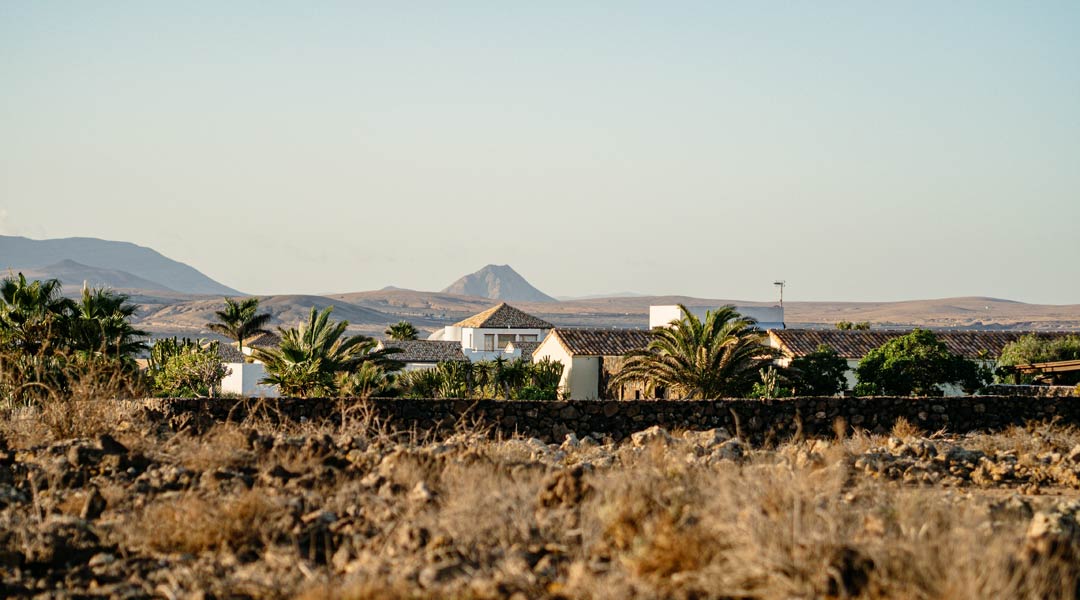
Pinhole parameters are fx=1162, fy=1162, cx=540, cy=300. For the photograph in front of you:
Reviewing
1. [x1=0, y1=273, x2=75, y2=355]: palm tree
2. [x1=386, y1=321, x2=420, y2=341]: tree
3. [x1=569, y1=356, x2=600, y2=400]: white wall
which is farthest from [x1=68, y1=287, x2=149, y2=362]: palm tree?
[x1=386, y1=321, x2=420, y2=341]: tree

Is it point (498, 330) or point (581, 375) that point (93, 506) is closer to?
point (581, 375)

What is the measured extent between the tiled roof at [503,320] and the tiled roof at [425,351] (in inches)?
640

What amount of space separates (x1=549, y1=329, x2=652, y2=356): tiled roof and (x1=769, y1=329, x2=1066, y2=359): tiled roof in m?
6.72

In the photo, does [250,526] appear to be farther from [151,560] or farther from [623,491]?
[623,491]

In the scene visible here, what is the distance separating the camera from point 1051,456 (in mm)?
14742

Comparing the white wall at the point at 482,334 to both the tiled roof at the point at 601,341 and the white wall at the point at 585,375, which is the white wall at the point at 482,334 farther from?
the white wall at the point at 585,375

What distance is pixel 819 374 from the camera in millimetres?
43688

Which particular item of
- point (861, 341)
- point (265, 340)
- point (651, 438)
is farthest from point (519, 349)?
point (651, 438)

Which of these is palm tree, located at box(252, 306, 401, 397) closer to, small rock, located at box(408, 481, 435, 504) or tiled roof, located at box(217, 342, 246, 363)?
small rock, located at box(408, 481, 435, 504)

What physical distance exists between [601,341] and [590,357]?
78.3 inches

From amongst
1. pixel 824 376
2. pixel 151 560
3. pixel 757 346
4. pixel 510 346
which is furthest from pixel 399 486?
pixel 510 346

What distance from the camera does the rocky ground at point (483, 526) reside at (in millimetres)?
6828

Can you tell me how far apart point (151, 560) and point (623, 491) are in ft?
11.5

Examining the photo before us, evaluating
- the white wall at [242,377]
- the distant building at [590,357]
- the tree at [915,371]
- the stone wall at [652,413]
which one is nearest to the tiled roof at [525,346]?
the white wall at [242,377]
